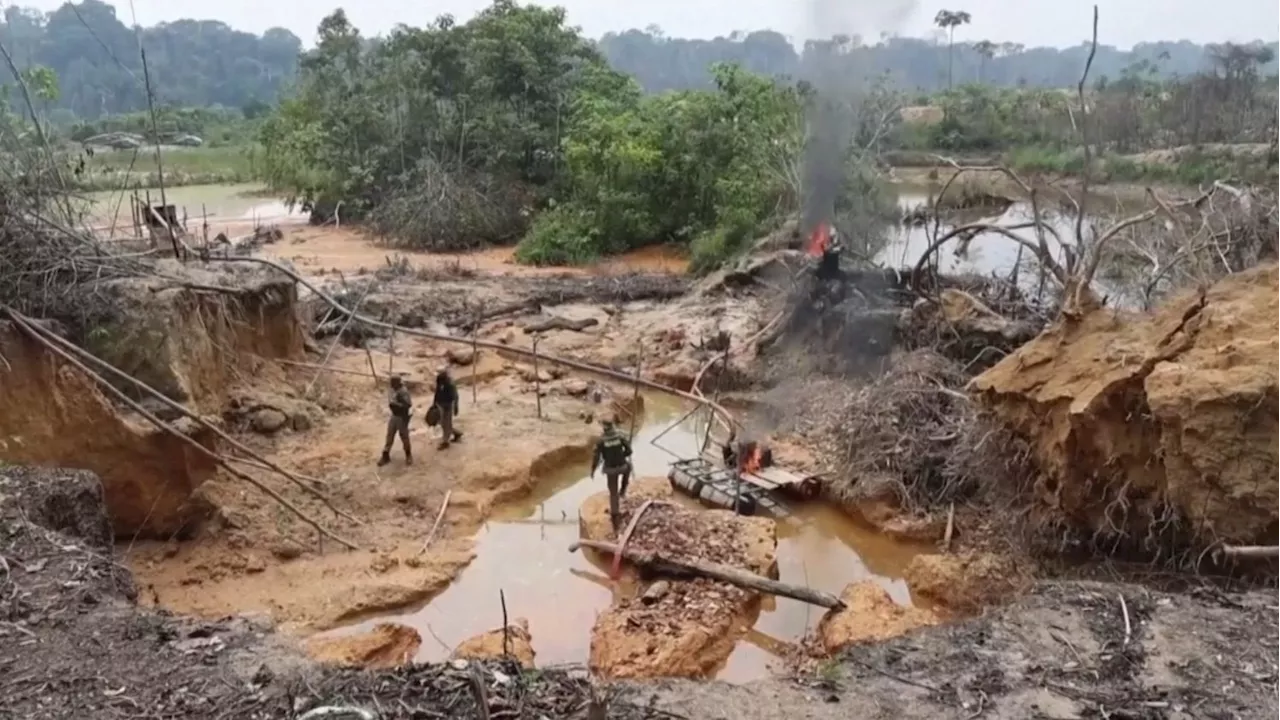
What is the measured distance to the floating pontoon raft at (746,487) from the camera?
1065 centimetres

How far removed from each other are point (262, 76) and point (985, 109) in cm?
6090

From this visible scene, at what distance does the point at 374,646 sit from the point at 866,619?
377 centimetres

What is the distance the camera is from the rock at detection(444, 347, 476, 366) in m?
15.2

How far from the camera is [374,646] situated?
7711mm

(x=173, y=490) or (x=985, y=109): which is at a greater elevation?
(x=985, y=109)

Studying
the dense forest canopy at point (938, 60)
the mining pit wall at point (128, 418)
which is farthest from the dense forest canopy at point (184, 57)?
the mining pit wall at point (128, 418)

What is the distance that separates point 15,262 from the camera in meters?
9.11

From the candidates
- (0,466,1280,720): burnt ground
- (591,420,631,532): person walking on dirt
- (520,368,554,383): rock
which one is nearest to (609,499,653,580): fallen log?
(591,420,631,532): person walking on dirt

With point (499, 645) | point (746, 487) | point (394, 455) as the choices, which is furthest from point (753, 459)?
point (499, 645)

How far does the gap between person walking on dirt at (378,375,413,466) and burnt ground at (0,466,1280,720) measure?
402 cm

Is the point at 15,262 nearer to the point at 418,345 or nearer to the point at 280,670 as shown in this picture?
the point at 280,670

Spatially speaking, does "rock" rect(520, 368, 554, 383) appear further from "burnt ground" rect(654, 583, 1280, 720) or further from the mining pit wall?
"burnt ground" rect(654, 583, 1280, 720)

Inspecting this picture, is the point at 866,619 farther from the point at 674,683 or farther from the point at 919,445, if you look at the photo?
the point at 919,445

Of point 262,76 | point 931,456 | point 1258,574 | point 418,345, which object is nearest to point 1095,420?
point 1258,574
